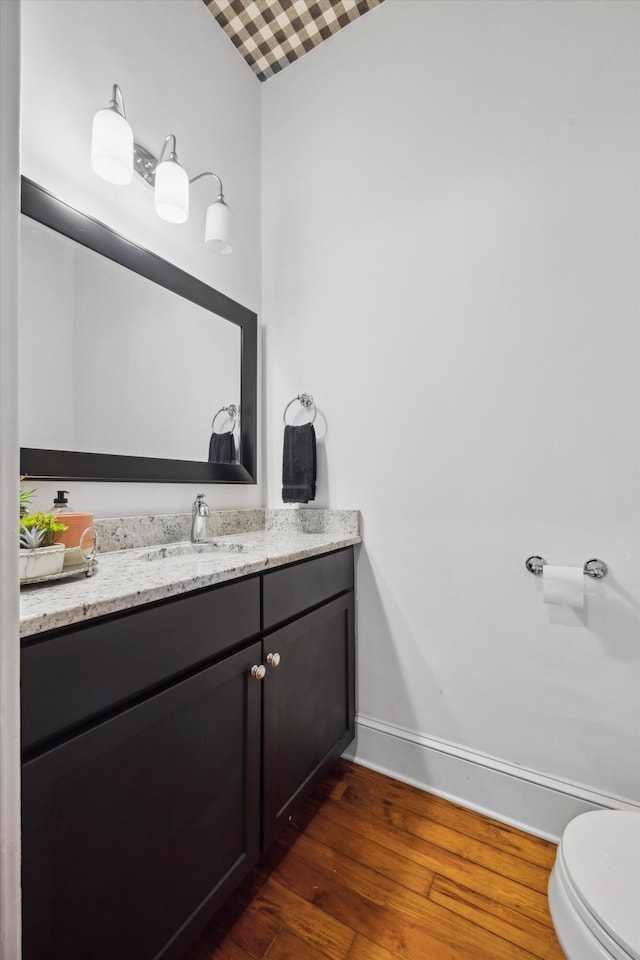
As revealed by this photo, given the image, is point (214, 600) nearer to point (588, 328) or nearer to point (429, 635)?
point (429, 635)

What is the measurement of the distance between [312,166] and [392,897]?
8.42 feet

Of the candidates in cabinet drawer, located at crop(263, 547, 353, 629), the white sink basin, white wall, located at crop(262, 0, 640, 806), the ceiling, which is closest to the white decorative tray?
the white sink basin

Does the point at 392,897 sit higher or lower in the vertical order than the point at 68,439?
lower

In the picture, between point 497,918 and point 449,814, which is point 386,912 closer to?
point 497,918

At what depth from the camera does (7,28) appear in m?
0.45

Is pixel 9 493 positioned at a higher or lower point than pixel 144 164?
lower

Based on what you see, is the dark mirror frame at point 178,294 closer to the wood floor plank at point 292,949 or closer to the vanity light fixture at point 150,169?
the vanity light fixture at point 150,169

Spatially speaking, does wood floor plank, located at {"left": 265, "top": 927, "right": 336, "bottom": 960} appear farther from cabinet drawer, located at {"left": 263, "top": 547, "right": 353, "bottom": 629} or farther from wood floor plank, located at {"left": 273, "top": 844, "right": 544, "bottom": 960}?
cabinet drawer, located at {"left": 263, "top": 547, "right": 353, "bottom": 629}

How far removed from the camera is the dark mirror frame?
1.14 meters

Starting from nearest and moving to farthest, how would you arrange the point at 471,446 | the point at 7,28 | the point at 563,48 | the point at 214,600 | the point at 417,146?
the point at 7,28 < the point at 214,600 < the point at 563,48 < the point at 471,446 < the point at 417,146

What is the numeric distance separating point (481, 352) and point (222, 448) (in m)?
1.03

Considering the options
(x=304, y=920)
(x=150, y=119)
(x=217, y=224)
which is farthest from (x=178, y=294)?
(x=304, y=920)

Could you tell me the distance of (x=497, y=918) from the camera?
1.05 metres

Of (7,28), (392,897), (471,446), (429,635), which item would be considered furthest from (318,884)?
(7,28)
